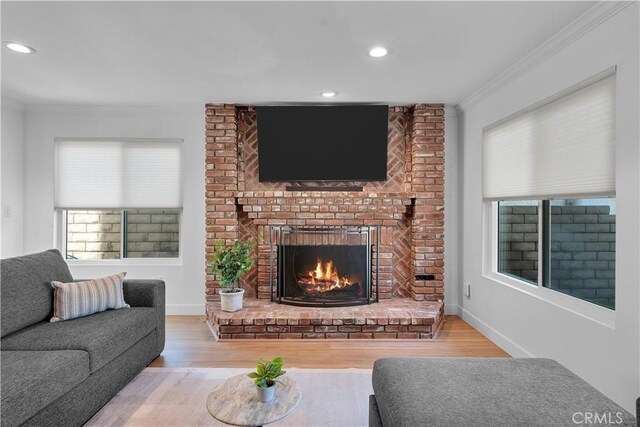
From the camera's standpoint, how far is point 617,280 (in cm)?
196

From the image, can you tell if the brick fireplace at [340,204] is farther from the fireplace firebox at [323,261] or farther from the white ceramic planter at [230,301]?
the white ceramic planter at [230,301]

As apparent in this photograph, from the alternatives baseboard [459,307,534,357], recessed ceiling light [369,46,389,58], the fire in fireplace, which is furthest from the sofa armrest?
baseboard [459,307,534,357]

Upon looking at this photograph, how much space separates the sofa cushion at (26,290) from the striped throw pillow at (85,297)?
6 cm

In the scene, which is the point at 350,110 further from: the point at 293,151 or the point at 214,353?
the point at 214,353

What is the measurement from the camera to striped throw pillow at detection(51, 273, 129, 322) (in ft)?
7.82

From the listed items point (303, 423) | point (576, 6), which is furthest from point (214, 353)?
point (576, 6)

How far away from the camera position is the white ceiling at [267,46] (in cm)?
212

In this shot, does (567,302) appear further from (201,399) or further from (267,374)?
(201,399)

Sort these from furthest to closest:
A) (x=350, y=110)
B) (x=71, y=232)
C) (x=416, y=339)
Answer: (x=71, y=232) → (x=350, y=110) → (x=416, y=339)

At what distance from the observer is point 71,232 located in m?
4.29

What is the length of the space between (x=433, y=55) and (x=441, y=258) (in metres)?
2.19

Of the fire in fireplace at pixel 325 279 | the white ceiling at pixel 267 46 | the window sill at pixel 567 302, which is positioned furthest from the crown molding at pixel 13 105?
the window sill at pixel 567 302

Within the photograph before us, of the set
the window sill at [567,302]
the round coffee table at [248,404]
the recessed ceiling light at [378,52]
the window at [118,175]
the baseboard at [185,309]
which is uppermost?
the recessed ceiling light at [378,52]

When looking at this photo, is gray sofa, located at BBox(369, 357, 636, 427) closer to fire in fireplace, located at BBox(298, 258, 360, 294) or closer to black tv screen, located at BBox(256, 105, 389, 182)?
fire in fireplace, located at BBox(298, 258, 360, 294)
